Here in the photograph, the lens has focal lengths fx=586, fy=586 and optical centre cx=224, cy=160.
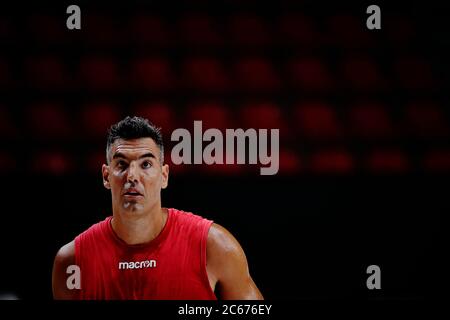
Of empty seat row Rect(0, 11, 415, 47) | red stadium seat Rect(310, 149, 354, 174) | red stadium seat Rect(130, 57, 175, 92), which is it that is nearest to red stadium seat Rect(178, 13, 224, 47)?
empty seat row Rect(0, 11, 415, 47)

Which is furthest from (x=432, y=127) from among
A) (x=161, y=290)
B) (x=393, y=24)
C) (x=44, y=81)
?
(x=44, y=81)

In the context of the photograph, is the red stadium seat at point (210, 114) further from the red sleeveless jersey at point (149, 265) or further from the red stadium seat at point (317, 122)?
the red sleeveless jersey at point (149, 265)

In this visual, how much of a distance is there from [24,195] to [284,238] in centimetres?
92

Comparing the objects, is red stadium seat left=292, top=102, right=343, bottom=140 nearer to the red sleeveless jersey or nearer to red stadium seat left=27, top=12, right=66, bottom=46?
the red sleeveless jersey

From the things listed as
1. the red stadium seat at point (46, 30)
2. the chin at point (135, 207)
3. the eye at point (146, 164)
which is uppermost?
the red stadium seat at point (46, 30)

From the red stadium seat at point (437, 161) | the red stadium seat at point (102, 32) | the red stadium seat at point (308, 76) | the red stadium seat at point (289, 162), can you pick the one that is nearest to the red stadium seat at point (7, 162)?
the red stadium seat at point (102, 32)

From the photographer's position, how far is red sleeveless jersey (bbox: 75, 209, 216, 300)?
6.02 feet

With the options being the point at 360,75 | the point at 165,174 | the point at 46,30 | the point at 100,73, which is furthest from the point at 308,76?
the point at 46,30

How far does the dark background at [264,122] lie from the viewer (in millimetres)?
2031

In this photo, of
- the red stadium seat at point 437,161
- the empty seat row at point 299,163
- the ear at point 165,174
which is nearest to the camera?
the ear at point 165,174

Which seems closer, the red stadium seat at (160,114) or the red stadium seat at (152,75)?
the red stadium seat at (160,114)

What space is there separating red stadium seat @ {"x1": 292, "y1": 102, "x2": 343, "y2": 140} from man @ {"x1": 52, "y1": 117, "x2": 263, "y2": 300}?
2.65 ft

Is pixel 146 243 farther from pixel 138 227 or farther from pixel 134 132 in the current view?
pixel 134 132
